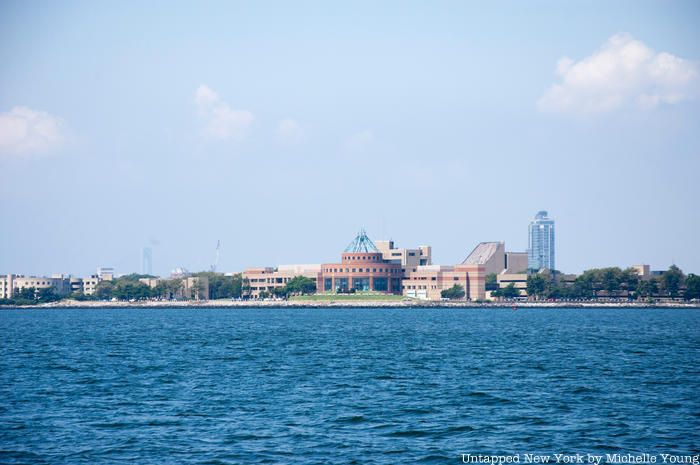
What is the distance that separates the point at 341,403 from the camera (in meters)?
46.8

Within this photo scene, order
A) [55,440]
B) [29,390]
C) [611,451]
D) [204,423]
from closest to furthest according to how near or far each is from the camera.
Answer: [611,451] → [55,440] → [204,423] → [29,390]

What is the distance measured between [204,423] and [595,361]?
37383 mm

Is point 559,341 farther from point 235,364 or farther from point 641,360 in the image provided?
point 235,364

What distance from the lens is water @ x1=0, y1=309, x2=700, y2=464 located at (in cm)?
3566

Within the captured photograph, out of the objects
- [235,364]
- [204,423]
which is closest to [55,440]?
[204,423]

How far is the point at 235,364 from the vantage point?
6788 cm

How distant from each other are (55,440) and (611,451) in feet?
67.9

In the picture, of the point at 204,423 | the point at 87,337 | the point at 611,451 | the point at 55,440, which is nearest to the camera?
the point at 611,451

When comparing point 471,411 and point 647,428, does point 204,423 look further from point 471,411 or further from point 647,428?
point 647,428

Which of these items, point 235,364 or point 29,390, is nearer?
point 29,390

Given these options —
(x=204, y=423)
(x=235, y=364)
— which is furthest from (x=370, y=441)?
(x=235, y=364)

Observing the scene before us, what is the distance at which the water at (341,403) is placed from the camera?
35.7m

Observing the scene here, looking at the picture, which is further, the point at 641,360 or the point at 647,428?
the point at 641,360

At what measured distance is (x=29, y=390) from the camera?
52.3m
